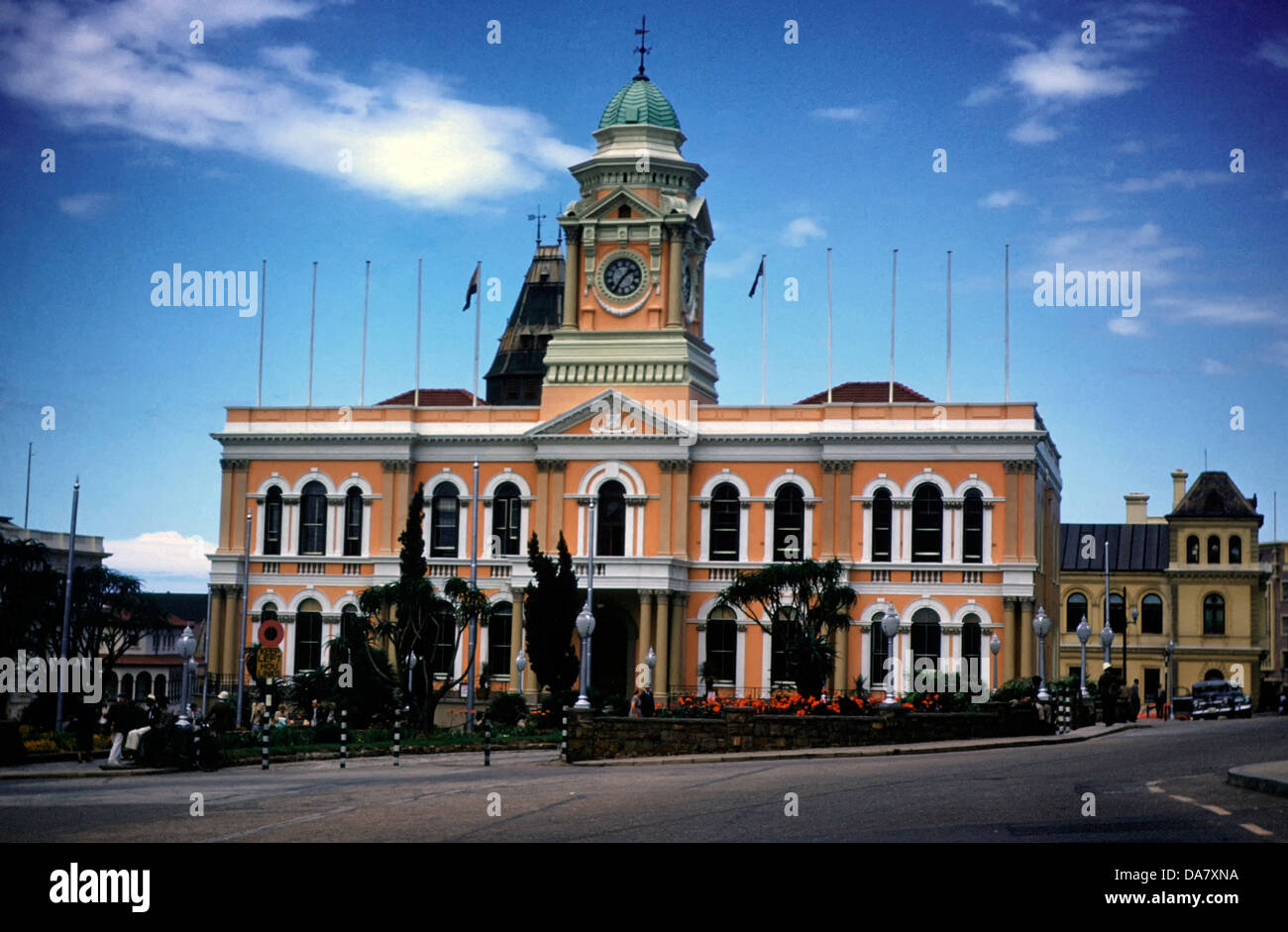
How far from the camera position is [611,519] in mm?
57438

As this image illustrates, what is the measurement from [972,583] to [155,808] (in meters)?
37.4

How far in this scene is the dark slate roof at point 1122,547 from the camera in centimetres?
9062

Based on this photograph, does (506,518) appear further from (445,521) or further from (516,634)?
(516,634)

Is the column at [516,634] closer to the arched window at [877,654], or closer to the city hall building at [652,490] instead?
the city hall building at [652,490]

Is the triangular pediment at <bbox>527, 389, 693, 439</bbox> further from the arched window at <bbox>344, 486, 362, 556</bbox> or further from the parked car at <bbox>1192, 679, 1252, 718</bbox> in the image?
the parked car at <bbox>1192, 679, 1252, 718</bbox>

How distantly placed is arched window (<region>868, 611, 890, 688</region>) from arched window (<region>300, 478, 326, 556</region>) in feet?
64.1

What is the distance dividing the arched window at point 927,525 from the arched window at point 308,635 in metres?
20.8

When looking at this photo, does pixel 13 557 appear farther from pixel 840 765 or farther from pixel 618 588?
pixel 840 765

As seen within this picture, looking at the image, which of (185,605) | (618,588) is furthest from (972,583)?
(185,605)

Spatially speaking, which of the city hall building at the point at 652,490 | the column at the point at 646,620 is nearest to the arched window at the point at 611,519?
the city hall building at the point at 652,490

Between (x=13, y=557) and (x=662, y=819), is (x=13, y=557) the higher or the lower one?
the higher one

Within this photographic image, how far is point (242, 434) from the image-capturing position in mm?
59906
